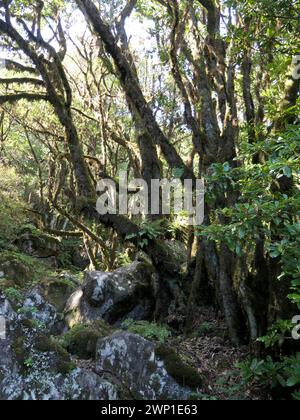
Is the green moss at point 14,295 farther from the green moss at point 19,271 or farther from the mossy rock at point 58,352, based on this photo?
the mossy rock at point 58,352

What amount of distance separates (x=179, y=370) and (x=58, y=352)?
5.42 feet

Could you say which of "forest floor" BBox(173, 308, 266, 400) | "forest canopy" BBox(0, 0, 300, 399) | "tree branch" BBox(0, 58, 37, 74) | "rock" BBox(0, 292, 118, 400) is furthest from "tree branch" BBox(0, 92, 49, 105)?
"rock" BBox(0, 292, 118, 400)

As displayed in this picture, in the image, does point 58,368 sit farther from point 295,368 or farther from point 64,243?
point 64,243

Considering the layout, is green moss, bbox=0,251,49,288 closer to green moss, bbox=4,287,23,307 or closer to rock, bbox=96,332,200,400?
green moss, bbox=4,287,23,307

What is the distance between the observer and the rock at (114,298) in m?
8.72

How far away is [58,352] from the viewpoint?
5395mm

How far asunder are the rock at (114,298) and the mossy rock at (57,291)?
756 millimetres

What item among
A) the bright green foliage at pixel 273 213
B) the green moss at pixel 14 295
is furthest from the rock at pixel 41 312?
the bright green foliage at pixel 273 213

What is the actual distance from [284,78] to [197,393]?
5.05 m

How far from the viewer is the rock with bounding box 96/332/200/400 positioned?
554cm

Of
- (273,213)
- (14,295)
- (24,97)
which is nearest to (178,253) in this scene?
(14,295)

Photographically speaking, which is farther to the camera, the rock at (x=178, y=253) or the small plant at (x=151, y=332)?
the rock at (x=178, y=253)

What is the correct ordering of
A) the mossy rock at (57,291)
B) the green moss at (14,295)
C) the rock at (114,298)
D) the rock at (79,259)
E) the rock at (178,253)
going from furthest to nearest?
the rock at (79,259) → the mossy rock at (57,291) → the green moss at (14,295) → the rock at (178,253) → the rock at (114,298)

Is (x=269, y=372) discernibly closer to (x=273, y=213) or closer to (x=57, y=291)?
(x=273, y=213)
